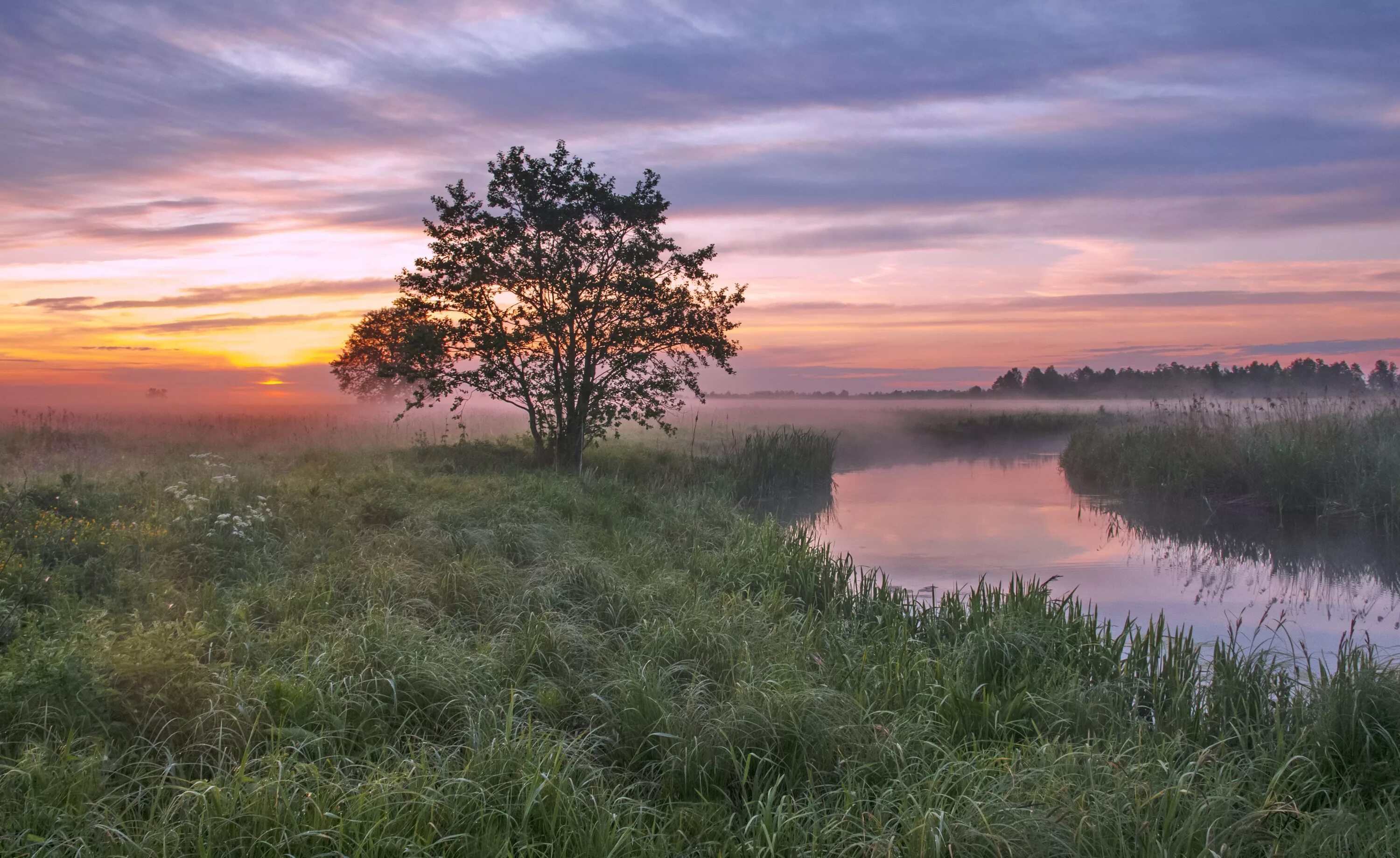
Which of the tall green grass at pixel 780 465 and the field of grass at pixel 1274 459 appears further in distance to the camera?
the tall green grass at pixel 780 465

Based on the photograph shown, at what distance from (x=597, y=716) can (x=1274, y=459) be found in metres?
16.6

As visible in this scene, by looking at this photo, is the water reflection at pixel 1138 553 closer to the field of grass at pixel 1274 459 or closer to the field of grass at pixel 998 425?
the field of grass at pixel 1274 459

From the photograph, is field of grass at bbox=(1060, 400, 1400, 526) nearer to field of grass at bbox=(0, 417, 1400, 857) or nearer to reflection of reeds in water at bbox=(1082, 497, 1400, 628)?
reflection of reeds in water at bbox=(1082, 497, 1400, 628)

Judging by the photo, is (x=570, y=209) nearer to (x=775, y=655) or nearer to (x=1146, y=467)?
(x=775, y=655)

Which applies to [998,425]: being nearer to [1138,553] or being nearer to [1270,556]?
[1138,553]

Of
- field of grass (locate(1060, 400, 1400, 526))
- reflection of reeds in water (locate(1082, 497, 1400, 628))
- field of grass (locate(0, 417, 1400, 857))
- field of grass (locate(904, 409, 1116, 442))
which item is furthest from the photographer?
field of grass (locate(904, 409, 1116, 442))

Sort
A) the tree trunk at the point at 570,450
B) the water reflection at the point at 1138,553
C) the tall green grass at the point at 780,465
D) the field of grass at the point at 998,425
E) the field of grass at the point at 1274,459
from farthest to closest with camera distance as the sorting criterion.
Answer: the field of grass at the point at 998,425
the tall green grass at the point at 780,465
the tree trunk at the point at 570,450
the field of grass at the point at 1274,459
the water reflection at the point at 1138,553

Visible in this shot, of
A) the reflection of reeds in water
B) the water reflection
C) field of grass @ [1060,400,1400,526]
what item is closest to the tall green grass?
the water reflection

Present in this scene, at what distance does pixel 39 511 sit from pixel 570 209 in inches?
438

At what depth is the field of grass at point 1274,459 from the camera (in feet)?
49.1

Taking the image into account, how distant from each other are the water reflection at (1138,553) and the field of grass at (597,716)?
206 cm

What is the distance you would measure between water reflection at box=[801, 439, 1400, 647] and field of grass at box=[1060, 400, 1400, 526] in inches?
28.3

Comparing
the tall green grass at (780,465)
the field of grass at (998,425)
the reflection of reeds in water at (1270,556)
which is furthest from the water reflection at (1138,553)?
the field of grass at (998,425)

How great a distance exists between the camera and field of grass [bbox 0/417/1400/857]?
361cm
